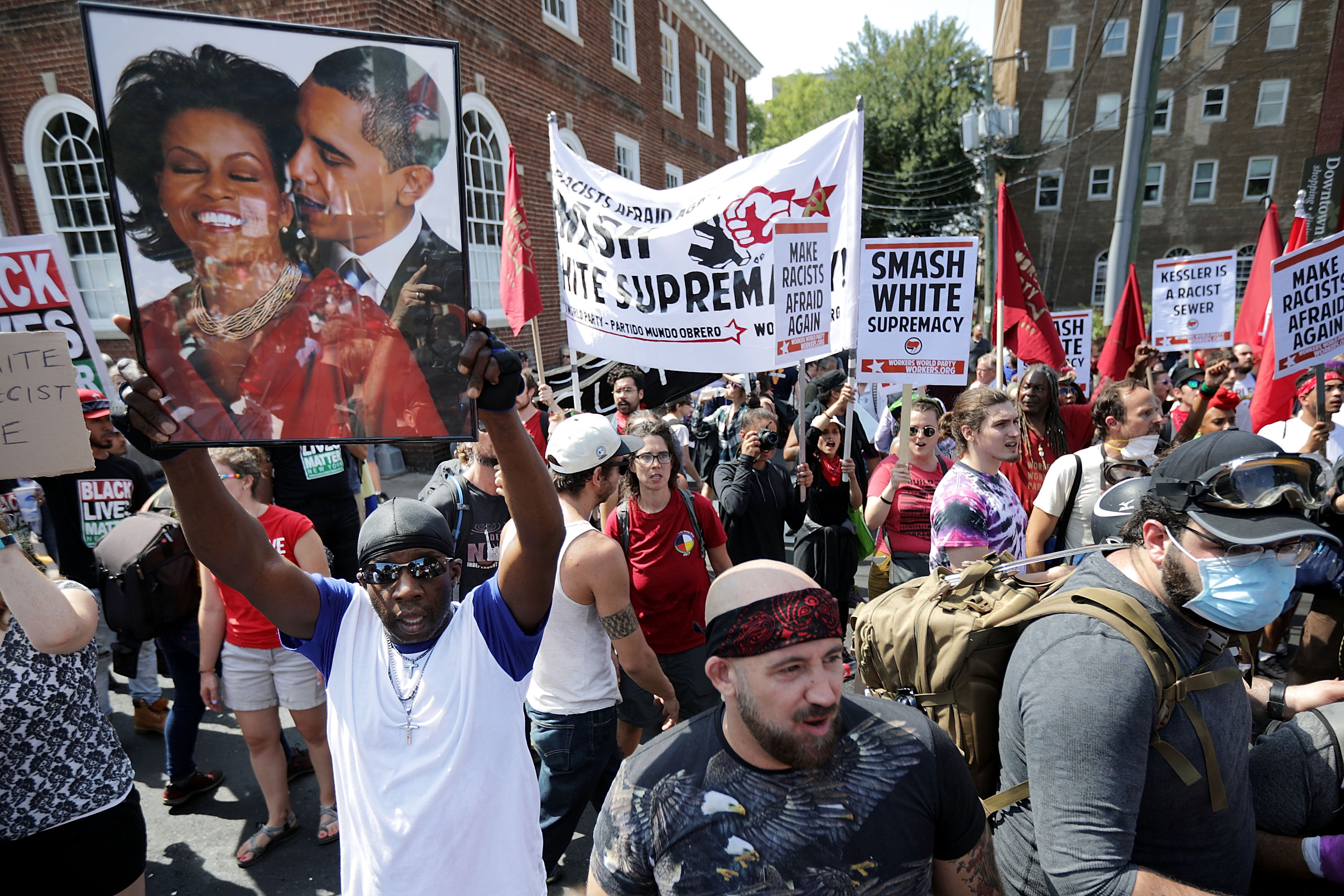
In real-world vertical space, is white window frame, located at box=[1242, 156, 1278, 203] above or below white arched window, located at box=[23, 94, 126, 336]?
above

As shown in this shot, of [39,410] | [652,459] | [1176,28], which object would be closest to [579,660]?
[652,459]

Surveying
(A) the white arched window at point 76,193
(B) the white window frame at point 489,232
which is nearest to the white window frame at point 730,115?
(B) the white window frame at point 489,232

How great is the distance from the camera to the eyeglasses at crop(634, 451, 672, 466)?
3.50m

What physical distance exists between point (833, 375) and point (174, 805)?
5804 millimetres

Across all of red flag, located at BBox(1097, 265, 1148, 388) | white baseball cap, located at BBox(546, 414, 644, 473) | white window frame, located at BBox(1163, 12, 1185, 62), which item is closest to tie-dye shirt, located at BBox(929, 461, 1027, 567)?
white baseball cap, located at BBox(546, 414, 644, 473)

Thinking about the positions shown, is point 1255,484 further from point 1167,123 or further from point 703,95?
point 1167,123

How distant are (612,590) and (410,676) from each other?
88 cm

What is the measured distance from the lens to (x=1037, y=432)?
4746 mm

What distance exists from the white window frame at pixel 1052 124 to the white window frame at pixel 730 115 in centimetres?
1509

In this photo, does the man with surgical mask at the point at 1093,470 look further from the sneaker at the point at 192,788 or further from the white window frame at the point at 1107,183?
the white window frame at the point at 1107,183

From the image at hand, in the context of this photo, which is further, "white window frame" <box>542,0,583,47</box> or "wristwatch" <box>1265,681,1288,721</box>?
"white window frame" <box>542,0,583,47</box>

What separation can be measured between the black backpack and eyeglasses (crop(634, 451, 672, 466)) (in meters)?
2.43

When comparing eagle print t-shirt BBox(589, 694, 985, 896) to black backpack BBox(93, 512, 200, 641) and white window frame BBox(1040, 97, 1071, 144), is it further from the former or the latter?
white window frame BBox(1040, 97, 1071, 144)

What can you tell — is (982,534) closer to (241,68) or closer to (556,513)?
(556,513)
